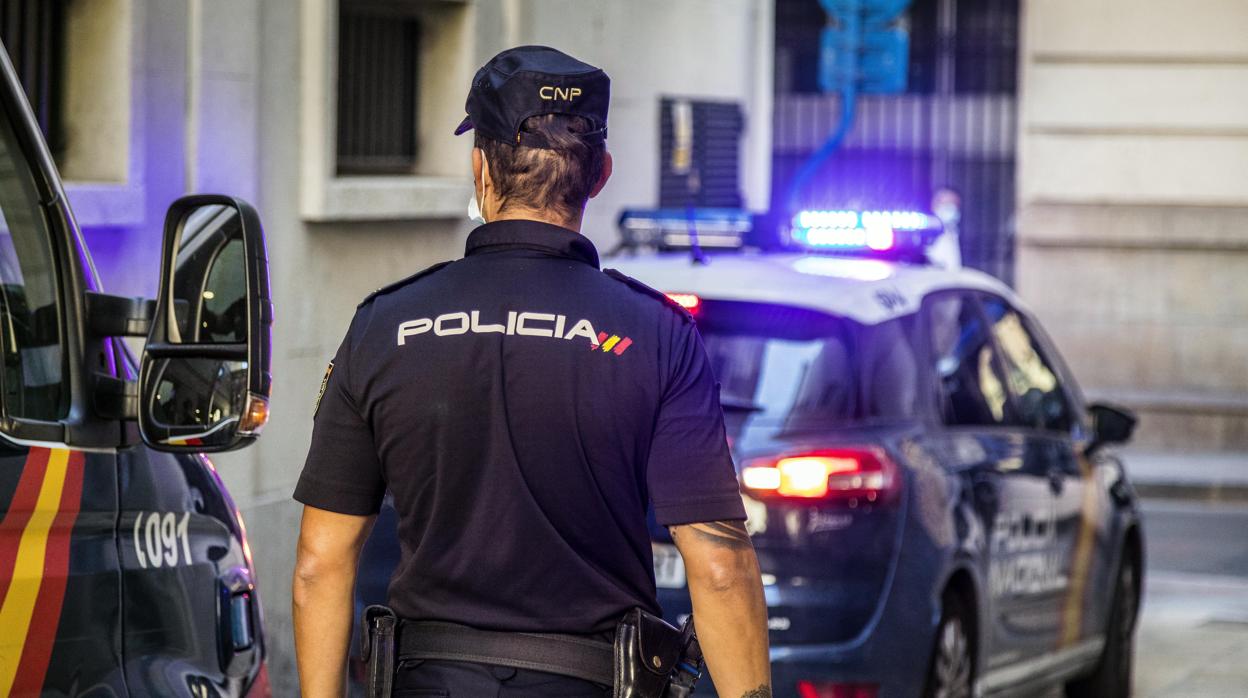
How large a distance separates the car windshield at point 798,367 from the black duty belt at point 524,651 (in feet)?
9.68

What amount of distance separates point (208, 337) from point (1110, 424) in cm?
507

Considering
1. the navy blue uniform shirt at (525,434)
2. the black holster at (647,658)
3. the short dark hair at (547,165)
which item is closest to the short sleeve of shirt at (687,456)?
the navy blue uniform shirt at (525,434)

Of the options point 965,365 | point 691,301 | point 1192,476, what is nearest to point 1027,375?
point 965,365

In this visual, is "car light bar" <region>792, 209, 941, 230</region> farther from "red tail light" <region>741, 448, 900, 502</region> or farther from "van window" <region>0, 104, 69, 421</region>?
"van window" <region>0, 104, 69, 421</region>

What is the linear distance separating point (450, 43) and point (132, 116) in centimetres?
247

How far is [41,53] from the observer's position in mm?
6355

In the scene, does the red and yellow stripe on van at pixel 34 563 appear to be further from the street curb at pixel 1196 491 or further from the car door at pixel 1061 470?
the street curb at pixel 1196 491

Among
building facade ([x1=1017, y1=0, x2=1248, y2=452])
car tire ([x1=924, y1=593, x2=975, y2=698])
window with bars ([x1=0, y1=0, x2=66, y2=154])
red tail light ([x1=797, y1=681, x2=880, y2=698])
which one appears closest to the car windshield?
car tire ([x1=924, y1=593, x2=975, y2=698])

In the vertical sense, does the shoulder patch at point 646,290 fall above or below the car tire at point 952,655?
above

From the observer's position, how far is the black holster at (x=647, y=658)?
2990 mm

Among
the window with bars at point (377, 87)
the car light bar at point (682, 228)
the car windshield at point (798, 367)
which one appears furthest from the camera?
the window with bars at point (377, 87)

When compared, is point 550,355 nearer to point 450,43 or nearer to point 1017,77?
point 450,43

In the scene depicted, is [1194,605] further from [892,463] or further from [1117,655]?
[892,463]

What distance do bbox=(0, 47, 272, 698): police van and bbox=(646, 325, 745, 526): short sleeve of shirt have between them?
59 centimetres
